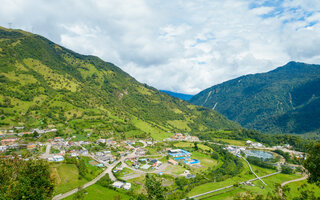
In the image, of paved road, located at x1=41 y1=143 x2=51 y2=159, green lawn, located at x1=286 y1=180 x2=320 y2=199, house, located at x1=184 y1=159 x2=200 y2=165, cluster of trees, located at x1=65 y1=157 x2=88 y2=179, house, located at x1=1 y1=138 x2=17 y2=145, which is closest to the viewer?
green lawn, located at x1=286 y1=180 x2=320 y2=199

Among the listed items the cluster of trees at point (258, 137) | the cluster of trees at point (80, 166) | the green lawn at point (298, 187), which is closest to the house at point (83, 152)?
the cluster of trees at point (80, 166)

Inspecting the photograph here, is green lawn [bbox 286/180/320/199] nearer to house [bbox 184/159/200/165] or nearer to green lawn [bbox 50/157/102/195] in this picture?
house [bbox 184/159/200/165]

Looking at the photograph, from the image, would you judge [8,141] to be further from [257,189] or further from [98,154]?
[257,189]

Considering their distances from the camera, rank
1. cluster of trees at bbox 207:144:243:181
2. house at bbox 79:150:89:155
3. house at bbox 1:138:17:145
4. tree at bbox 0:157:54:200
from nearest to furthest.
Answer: tree at bbox 0:157:54:200 < cluster of trees at bbox 207:144:243:181 < house at bbox 1:138:17:145 < house at bbox 79:150:89:155

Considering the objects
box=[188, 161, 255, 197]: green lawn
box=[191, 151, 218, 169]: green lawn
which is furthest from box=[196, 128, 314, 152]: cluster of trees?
box=[188, 161, 255, 197]: green lawn

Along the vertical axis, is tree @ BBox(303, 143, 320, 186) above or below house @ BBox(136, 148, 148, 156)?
above

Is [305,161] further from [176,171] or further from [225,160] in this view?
[225,160]
